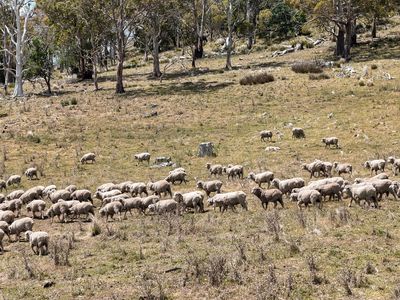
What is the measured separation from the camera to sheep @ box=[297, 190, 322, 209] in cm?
1958

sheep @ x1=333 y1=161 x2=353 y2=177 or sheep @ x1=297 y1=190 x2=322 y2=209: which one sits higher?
sheep @ x1=297 y1=190 x2=322 y2=209

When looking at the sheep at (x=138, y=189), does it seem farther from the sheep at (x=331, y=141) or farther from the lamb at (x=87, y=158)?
the sheep at (x=331, y=141)

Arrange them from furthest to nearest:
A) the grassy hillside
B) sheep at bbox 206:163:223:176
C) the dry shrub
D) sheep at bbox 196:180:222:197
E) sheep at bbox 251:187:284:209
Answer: the dry shrub
sheep at bbox 206:163:223:176
sheep at bbox 196:180:222:197
sheep at bbox 251:187:284:209
the grassy hillside

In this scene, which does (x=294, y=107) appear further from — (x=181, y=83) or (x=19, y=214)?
(x=19, y=214)

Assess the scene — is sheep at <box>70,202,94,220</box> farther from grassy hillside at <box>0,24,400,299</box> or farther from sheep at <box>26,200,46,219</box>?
sheep at <box>26,200,46,219</box>

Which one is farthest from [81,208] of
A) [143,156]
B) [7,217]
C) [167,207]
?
[143,156]

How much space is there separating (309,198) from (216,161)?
1241 centimetres

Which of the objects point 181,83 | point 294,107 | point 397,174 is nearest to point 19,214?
point 397,174

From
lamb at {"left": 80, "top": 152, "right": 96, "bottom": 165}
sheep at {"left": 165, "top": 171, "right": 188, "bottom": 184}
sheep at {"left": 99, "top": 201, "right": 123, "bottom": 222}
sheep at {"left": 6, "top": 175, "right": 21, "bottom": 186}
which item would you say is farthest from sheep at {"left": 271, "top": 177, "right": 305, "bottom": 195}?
sheep at {"left": 6, "top": 175, "right": 21, "bottom": 186}

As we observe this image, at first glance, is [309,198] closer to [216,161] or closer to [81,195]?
[81,195]

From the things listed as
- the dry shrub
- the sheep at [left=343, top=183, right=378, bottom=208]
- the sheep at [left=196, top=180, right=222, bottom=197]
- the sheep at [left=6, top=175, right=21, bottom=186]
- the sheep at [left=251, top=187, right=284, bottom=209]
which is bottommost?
the sheep at [left=6, top=175, right=21, bottom=186]

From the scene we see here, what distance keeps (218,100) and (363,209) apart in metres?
30.6

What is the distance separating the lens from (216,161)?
104ft

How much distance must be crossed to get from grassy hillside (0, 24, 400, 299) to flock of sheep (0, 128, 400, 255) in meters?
0.63
